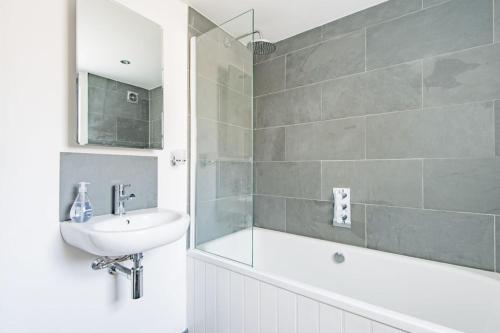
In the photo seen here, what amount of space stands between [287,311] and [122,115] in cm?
132

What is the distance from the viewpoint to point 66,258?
1114 mm

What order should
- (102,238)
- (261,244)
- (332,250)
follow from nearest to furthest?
(102,238) → (332,250) → (261,244)

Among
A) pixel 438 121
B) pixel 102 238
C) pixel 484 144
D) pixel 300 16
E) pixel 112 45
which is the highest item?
pixel 300 16

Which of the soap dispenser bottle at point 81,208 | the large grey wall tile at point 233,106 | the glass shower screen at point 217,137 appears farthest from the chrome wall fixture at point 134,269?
the large grey wall tile at point 233,106

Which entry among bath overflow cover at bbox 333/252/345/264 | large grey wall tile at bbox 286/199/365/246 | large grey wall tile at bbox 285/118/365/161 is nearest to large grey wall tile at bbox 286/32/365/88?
large grey wall tile at bbox 285/118/365/161

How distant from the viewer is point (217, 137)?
69.6 inches

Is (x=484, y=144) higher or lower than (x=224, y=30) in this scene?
lower

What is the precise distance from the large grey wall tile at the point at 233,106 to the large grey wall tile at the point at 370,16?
0.86 meters

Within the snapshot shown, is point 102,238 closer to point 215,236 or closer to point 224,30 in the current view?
point 215,236

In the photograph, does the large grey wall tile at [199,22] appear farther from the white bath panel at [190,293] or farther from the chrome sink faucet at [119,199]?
the white bath panel at [190,293]

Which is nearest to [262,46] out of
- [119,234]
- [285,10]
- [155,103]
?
[285,10]

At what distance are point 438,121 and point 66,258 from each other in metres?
2.14

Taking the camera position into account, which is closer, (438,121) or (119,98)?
(119,98)

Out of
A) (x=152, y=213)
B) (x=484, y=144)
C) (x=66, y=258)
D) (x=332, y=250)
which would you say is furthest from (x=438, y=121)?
(x=66, y=258)
